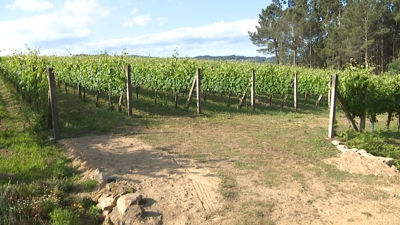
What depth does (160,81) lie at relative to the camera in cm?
1568

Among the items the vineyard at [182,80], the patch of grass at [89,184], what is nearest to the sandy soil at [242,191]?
the patch of grass at [89,184]

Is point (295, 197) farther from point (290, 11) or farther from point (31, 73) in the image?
point (290, 11)

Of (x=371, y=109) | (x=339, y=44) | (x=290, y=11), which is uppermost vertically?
(x=290, y=11)

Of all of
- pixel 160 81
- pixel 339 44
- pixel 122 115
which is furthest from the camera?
pixel 339 44

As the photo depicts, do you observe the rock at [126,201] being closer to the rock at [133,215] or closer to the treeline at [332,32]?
the rock at [133,215]

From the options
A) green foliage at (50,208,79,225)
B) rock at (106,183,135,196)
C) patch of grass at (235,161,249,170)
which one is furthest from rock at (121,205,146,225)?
patch of grass at (235,161,249,170)

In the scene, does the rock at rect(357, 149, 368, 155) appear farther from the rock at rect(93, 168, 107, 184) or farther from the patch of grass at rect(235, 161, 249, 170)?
the rock at rect(93, 168, 107, 184)

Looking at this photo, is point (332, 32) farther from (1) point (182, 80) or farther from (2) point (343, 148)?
(2) point (343, 148)

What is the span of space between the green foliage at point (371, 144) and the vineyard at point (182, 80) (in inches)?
38.0

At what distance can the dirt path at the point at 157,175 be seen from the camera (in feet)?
17.1

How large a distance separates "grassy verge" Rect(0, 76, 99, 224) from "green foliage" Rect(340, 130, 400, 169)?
667cm

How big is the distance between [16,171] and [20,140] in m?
2.13

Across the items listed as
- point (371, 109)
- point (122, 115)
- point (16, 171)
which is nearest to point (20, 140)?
point (16, 171)

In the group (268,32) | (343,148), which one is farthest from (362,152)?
(268,32)
